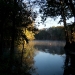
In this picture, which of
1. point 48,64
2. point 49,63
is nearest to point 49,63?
point 49,63

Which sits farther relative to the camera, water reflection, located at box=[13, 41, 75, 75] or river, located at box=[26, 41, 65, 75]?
river, located at box=[26, 41, 65, 75]

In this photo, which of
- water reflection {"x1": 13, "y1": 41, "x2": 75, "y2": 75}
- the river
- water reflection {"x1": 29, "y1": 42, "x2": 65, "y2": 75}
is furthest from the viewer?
water reflection {"x1": 29, "y1": 42, "x2": 65, "y2": 75}

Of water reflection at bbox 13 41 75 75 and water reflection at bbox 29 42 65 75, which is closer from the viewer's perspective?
water reflection at bbox 13 41 75 75

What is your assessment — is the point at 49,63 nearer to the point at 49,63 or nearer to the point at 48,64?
the point at 49,63

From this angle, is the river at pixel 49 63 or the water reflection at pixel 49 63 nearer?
the river at pixel 49 63

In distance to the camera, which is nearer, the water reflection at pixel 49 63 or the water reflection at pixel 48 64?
the water reflection at pixel 48 64

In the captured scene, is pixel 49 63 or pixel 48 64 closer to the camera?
pixel 48 64

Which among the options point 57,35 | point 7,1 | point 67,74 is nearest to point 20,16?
point 7,1

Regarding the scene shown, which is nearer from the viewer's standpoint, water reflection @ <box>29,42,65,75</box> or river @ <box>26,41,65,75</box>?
river @ <box>26,41,65,75</box>

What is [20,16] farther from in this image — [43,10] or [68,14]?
[68,14]

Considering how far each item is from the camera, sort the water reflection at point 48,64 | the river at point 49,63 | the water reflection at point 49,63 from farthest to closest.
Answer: the water reflection at point 49,63, the river at point 49,63, the water reflection at point 48,64

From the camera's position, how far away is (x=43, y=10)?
25.4 metres

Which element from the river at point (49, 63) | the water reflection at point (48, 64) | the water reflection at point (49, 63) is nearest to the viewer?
the water reflection at point (48, 64)

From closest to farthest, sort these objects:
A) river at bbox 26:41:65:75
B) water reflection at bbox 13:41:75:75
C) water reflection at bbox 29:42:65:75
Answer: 1. water reflection at bbox 13:41:75:75
2. river at bbox 26:41:65:75
3. water reflection at bbox 29:42:65:75
